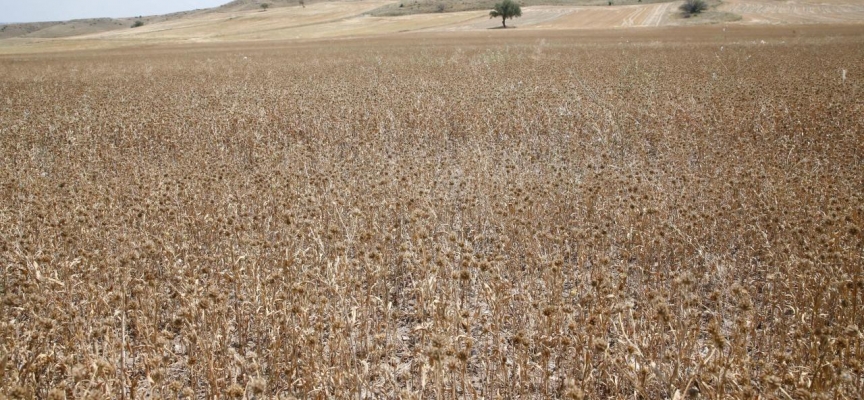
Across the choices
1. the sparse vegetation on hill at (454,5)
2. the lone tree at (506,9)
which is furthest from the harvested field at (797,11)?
the sparse vegetation on hill at (454,5)

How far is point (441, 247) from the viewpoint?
4.96 meters

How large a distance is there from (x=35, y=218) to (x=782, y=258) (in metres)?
7.92

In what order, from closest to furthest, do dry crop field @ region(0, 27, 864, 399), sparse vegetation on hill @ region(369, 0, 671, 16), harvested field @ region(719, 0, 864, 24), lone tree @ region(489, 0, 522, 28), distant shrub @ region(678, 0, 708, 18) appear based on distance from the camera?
dry crop field @ region(0, 27, 864, 399), harvested field @ region(719, 0, 864, 24), distant shrub @ region(678, 0, 708, 18), lone tree @ region(489, 0, 522, 28), sparse vegetation on hill @ region(369, 0, 671, 16)

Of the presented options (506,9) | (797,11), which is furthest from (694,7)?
(506,9)

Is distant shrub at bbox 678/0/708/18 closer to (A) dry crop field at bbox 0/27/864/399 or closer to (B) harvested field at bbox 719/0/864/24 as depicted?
(B) harvested field at bbox 719/0/864/24

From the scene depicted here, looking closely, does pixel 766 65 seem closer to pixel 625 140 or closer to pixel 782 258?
pixel 625 140

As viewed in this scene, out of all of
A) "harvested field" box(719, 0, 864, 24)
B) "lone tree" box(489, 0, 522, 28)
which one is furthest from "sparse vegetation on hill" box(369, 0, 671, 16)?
"harvested field" box(719, 0, 864, 24)

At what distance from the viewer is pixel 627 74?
1894 centimetres

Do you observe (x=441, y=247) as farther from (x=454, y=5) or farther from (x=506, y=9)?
(x=454, y=5)

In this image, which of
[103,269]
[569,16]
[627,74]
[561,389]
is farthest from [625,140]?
[569,16]

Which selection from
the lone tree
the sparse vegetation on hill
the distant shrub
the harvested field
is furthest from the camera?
the sparse vegetation on hill

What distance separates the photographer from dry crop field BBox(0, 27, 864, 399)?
3.48 meters

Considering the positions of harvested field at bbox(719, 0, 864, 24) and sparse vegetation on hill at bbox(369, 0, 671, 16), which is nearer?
harvested field at bbox(719, 0, 864, 24)

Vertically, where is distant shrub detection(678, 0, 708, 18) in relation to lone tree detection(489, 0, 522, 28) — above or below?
below
